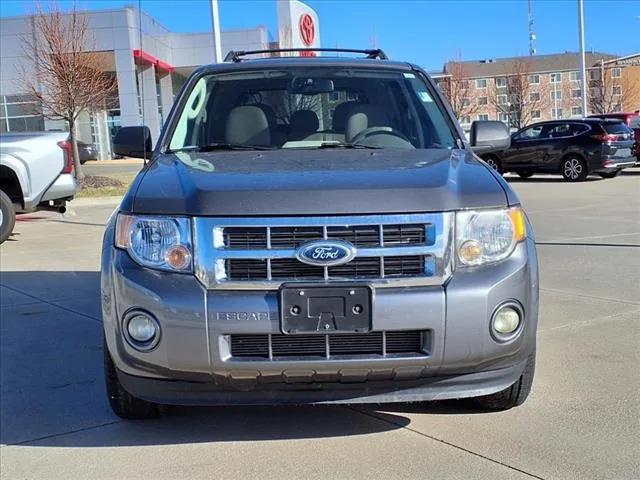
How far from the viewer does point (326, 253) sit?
9.76ft

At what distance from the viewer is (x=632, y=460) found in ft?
10.5

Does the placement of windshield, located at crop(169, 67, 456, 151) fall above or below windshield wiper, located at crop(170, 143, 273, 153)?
above

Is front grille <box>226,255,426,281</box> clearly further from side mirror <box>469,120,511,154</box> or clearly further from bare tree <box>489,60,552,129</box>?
bare tree <box>489,60,552,129</box>

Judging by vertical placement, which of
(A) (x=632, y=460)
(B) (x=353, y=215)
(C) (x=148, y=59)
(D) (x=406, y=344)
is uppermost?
(C) (x=148, y=59)

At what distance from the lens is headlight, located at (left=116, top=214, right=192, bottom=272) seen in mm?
3045

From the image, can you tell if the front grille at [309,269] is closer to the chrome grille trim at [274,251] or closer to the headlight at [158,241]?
the chrome grille trim at [274,251]

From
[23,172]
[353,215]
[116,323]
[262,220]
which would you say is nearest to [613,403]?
[353,215]

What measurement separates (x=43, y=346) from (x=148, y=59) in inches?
1298

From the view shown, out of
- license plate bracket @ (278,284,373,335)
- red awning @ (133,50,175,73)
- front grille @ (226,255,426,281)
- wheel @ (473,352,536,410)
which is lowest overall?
wheel @ (473,352,536,410)

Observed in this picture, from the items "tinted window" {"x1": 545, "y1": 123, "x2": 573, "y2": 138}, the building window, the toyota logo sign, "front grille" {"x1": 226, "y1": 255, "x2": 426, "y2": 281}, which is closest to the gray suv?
"front grille" {"x1": 226, "y1": 255, "x2": 426, "y2": 281}

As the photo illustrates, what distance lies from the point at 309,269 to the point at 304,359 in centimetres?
38

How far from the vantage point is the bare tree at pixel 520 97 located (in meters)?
73.9

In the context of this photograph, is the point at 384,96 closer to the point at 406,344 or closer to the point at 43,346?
the point at 406,344

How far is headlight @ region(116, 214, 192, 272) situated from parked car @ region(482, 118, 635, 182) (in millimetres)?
16777
